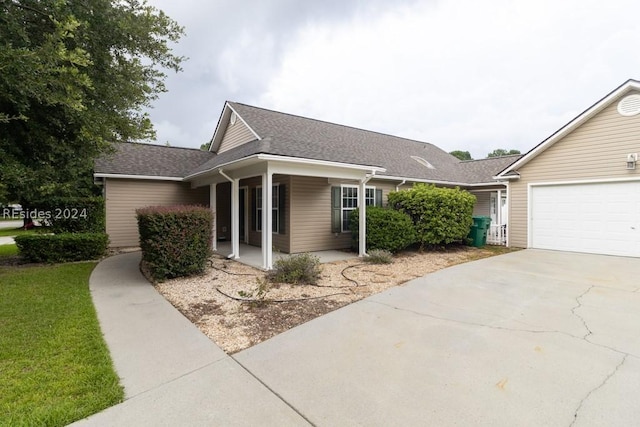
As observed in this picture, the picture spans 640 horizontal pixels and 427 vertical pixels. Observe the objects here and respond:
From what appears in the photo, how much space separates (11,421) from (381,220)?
917cm

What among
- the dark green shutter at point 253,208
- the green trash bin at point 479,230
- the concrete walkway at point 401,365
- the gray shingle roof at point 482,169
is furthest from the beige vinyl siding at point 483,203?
the dark green shutter at point 253,208

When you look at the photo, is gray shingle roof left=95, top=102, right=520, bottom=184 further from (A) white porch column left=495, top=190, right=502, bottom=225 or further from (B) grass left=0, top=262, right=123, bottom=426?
(B) grass left=0, top=262, right=123, bottom=426

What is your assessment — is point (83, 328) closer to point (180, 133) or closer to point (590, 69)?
point (590, 69)

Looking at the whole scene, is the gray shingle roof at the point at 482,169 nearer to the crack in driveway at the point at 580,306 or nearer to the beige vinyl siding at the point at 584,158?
the beige vinyl siding at the point at 584,158

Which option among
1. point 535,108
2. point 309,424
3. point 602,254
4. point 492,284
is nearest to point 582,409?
point 309,424

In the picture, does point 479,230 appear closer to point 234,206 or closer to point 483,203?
point 483,203

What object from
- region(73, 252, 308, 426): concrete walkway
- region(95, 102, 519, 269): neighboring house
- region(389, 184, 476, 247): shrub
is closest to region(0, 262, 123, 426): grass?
region(73, 252, 308, 426): concrete walkway

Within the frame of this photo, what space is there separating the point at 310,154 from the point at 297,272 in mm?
3655

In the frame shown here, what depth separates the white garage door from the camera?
970cm

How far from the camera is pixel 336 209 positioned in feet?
38.3

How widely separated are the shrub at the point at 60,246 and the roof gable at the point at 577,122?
14988 millimetres

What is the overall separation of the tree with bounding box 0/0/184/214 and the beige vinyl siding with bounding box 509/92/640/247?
42.6 feet

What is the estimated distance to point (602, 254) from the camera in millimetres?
10203

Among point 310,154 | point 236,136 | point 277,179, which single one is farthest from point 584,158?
point 236,136
